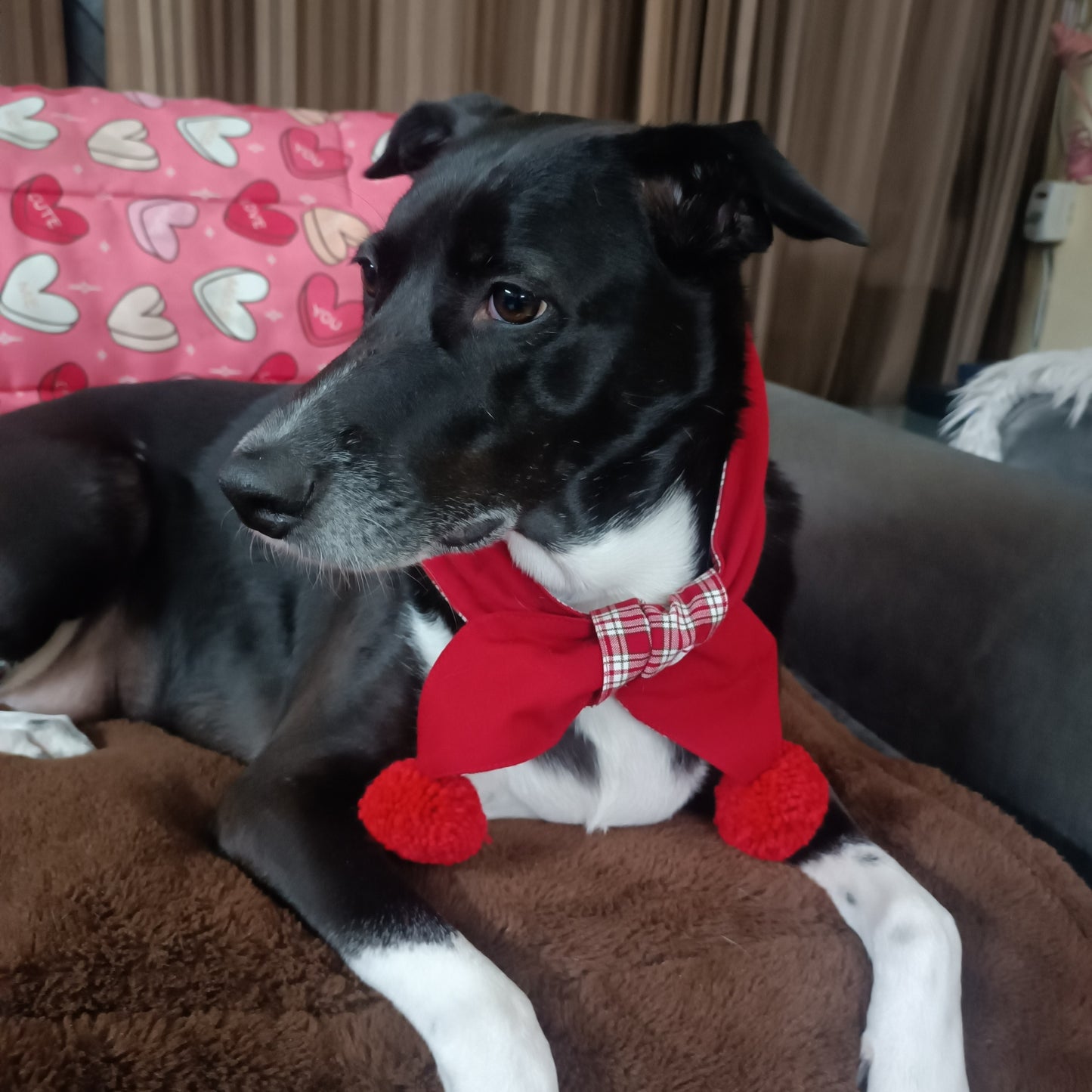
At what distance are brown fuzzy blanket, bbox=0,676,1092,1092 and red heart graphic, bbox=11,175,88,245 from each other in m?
1.19

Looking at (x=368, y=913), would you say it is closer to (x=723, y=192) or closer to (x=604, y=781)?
(x=604, y=781)

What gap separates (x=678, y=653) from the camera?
110cm

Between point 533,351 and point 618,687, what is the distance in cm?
42

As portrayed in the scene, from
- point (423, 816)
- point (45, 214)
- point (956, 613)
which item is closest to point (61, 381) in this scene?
point (45, 214)

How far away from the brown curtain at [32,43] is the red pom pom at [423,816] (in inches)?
89.7

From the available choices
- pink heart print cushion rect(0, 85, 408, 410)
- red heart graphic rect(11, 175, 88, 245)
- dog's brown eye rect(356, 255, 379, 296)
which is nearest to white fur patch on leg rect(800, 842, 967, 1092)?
dog's brown eye rect(356, 255, 379, 296)

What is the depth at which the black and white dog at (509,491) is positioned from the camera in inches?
36.1

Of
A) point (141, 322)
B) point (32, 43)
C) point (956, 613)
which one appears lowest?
point (956, 613)

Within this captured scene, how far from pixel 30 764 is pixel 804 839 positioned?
1.01 meters

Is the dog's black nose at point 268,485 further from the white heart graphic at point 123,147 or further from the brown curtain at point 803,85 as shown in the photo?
the brown curtain at point 803,85

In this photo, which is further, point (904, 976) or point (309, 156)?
point (309, 156)

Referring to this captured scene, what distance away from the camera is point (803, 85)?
3057 millimetres

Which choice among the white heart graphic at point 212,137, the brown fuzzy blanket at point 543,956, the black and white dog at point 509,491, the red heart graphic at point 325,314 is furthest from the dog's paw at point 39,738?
the white heart graphic at point 212,137

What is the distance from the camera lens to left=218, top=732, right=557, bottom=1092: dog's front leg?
0.81 m
